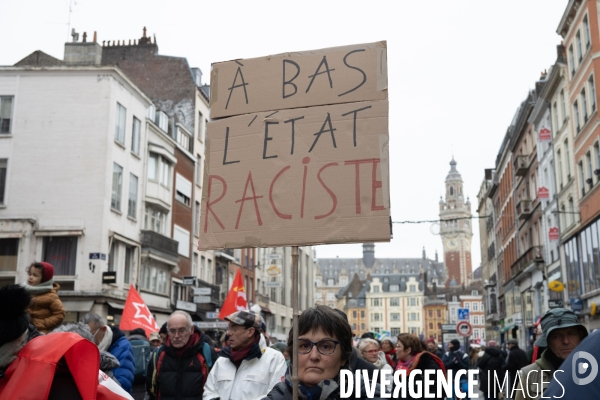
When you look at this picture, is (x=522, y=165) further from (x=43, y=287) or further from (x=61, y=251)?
(x=43, y=287)

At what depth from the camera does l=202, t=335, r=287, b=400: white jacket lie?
6070 millimetres

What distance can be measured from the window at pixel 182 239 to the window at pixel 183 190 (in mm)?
1752

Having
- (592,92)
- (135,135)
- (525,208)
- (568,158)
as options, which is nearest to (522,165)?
(525,208)

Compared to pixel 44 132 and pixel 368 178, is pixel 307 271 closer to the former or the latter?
pixel 44 132

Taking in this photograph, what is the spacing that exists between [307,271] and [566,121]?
4814cm

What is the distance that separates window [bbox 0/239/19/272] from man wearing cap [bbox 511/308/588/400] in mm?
28562

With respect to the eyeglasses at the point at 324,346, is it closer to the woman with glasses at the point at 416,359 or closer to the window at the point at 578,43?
the woman with glasses at the point at 416,359

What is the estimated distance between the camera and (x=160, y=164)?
3781cm

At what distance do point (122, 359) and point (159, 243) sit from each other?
1185 inches

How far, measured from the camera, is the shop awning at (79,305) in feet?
98.2

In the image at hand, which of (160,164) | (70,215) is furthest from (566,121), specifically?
(70,215)

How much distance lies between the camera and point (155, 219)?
3766 centimetres

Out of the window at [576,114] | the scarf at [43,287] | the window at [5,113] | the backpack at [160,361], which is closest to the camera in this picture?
the scarf at [43,287]

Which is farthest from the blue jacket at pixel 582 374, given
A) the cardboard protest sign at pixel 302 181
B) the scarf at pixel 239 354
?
the scarf at pixel 239 354
